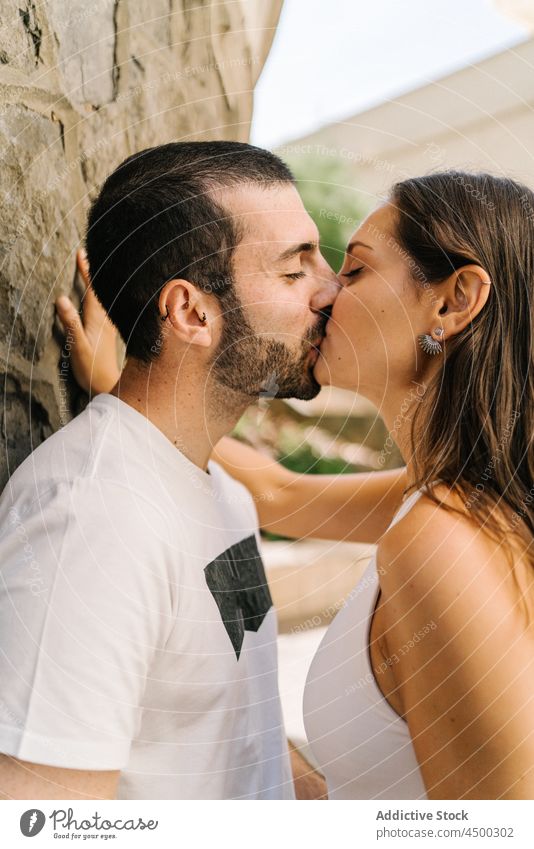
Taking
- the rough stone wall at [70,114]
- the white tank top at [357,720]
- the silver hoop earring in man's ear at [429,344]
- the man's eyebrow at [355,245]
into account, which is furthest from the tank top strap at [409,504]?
the rough stone wall at [70,114]

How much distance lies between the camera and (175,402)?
0.69m

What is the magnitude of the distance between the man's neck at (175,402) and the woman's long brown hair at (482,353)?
0.20 metres

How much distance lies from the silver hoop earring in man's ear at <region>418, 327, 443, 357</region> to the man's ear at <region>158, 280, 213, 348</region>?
0.19m

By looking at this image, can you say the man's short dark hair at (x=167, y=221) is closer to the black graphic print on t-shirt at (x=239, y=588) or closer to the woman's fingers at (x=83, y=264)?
the woman's fingers at (x=83, y=264)

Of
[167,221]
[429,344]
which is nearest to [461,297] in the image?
[429,344]

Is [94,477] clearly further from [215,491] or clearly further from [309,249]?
[309,249]

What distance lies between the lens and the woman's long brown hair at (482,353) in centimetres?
67

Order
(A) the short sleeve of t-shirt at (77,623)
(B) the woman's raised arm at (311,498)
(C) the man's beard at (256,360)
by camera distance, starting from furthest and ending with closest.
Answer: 1. (B) the woman's raised arm at (311,498)
2. (C) the man's beard at (256,360)
3. (A) the short sleeve of t-shirt at (77,623)

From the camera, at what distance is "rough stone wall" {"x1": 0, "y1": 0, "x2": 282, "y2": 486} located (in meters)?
0.67

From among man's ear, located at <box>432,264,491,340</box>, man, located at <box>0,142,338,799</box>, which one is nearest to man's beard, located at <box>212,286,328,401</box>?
man, located at <box>0,142,338,799</box>

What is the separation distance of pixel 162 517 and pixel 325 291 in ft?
0.82

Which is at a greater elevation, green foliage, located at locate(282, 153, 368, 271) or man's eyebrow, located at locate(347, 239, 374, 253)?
green foliage, located at locate(282, 153, 368, 271)

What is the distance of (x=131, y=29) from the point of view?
0.72 metres

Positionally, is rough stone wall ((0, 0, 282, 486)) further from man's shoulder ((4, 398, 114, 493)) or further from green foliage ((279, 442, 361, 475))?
green foliage ((279, 442, 361, 475))
